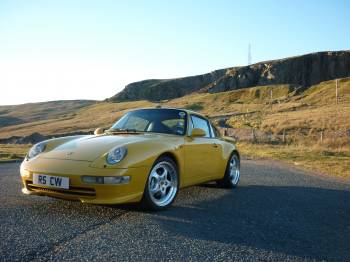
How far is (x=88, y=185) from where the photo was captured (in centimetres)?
462

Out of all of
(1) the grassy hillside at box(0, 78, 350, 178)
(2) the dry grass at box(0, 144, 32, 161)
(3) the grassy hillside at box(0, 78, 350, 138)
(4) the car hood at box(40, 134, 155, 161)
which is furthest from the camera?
(3) the grassy hillside at box(0, 78, 350, 138)

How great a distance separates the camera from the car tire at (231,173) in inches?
292

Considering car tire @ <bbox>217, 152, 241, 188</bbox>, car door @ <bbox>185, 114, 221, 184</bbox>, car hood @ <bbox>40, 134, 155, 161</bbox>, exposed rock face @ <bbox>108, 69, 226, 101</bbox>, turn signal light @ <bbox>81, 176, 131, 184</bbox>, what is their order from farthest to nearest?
exposed rock face @ <bbox>108, 69, 226, 101</bbox> < car tire @ <bbox>217, 152, 241, 188</bbox> < car door @ <bbox>185, 114, 221, 184</bbox> < car hood @ <bbox>40, 134, 155, 161</bbox> < turn signal light @ <bbox>81, 176, 131, 184</bbox>

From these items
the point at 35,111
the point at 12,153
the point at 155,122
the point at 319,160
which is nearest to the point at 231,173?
the point at 155,122

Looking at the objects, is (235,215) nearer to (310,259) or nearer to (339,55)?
(310,259)

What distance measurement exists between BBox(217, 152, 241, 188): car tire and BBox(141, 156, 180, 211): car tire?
1.99 metres

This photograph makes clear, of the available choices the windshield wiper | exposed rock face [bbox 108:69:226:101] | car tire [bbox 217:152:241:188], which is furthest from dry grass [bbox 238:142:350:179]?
exposed rock face [bbox 108:69:226:101]

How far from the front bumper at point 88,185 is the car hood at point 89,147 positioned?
0.13m

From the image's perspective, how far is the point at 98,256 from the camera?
132 inches

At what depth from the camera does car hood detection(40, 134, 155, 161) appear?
499 centimetres

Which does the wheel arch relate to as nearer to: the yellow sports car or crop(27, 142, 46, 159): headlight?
the yellow sports car

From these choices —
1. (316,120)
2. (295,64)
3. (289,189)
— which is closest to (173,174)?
(289,189)

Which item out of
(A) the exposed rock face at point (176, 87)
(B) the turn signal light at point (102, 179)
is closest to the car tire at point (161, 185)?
(B) the turn signal light at point (102, 179)

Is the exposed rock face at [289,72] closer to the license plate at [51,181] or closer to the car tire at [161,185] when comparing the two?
the car tire at [161,185]
